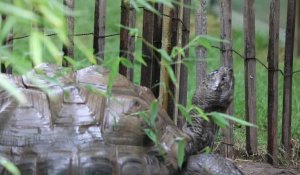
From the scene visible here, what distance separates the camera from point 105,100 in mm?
2947

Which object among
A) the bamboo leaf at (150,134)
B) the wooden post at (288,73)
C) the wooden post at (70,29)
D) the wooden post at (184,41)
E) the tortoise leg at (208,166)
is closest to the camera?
the bamboo leaf at (150,134)

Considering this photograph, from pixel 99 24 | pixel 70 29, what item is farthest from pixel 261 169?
pixel 70 29

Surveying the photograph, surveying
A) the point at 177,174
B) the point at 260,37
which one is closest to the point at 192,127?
the point at 177,174

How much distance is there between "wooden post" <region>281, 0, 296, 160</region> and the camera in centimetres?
398

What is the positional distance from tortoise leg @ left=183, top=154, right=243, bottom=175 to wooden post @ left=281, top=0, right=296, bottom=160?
Answer: 3.89 feet

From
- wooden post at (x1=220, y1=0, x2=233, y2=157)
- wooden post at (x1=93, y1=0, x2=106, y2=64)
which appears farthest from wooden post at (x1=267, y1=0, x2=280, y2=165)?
wooden post at (x1=93, y1=0, x2=106, y2=64)

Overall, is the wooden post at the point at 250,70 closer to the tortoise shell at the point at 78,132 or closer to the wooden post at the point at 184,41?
the wooden post at the point at 184,41

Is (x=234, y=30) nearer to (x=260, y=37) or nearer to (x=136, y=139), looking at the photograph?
(x=260, y=37)

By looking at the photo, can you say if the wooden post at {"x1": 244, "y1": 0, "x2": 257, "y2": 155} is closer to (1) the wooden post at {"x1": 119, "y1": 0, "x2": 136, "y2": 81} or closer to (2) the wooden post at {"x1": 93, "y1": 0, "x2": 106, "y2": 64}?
(1) the wooden post at {"x1": 119, "y1": 0, "x2": 136, "y2": 81}

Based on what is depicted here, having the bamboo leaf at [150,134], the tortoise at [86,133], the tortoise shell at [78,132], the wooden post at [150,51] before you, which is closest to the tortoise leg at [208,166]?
the tortoise at [86,133]

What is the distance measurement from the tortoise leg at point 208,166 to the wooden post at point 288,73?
46.7 inches

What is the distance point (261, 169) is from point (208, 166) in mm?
1027

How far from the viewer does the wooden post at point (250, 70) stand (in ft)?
12.8

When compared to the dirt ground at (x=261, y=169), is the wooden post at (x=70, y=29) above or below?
above
